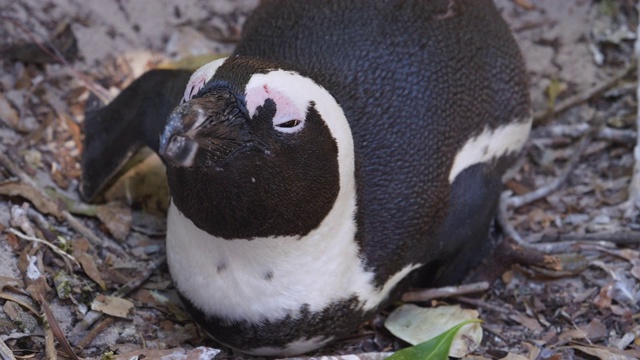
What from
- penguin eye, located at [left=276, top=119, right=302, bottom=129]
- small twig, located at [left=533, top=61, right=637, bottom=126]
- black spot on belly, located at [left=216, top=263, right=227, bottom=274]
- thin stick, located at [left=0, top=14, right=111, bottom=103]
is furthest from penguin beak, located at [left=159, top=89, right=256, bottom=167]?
small twig, located at [left=533, top=61, right=637, bottom=126]

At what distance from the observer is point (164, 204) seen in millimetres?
4074

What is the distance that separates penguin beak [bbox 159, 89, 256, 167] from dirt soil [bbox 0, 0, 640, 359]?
0.85 meters

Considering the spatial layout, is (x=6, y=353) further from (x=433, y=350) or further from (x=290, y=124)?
(x=433, y=350)

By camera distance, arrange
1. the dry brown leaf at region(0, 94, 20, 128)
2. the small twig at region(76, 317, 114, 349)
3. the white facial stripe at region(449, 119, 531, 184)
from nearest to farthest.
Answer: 1. the small twig at region(76, 317, 114, 349)
2. the white facial stripe at region(449, 119, 531, 184)
3. the dry brown leaf at region(0, 94, 20, 128)

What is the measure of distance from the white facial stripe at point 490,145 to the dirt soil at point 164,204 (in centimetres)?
40

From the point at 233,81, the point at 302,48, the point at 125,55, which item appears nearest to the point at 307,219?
the point at 233,81

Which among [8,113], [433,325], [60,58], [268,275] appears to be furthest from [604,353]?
[60,58]

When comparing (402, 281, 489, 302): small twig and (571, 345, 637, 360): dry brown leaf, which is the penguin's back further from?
(571, 345, 637, 360): dry brown leaf

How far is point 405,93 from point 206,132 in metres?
1.16

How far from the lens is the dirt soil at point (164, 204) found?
3.39 m

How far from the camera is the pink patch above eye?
268cm

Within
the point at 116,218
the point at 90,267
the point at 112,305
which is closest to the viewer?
the point at 112,305

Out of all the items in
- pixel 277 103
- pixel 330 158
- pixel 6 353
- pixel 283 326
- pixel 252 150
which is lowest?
pixel 283 326

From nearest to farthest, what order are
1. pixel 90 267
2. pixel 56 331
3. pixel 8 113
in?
pixel 56 331, pixel 90 267, pixel 8 113
